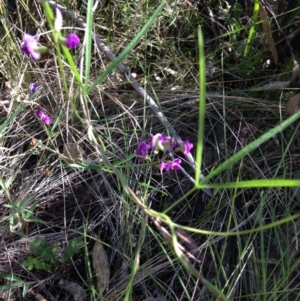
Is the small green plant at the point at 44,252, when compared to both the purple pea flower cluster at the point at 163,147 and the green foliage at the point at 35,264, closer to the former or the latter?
the green foliage at the point at 35,264

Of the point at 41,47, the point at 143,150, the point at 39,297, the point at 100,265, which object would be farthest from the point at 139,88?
Answer: the point at 41,47

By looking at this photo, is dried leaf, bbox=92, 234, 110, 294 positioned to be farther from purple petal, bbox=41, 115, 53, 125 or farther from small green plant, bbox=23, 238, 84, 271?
purple petal, bbox=41, 115, 53, 125

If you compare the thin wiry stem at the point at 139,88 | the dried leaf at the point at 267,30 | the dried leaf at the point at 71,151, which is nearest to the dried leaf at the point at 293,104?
the dried leaf at the point at 267,30

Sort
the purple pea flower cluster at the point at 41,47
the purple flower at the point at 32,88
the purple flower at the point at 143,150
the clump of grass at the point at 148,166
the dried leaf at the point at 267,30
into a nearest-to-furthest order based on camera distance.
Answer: the purple pea flower cluster at the point at 41,47 → the purple flower at the point at 143,150 → the clump of grass at the point at 148,166 → the purple flower at the point at 32,88 → the dried leaf at the point at 267,30

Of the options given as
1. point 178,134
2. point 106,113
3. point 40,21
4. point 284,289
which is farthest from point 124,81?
point 284,289

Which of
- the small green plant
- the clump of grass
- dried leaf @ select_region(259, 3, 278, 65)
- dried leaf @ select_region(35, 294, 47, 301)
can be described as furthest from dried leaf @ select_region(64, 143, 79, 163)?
dried leaf @ select_region(259, 3, 278, 65)

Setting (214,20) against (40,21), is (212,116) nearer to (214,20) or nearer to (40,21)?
(214,20)
